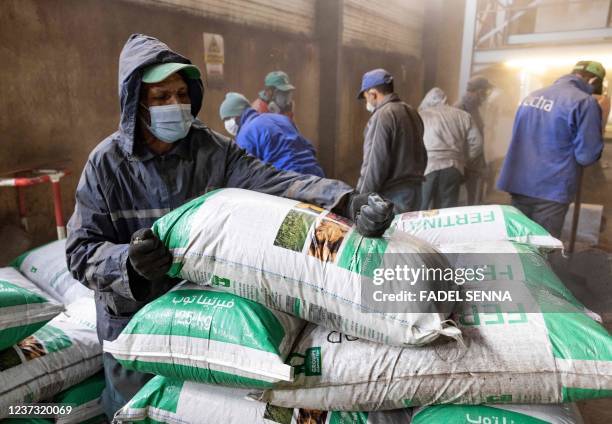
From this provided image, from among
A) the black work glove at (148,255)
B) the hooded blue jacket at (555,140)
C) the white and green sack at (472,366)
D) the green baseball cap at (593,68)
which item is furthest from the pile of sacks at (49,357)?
A: the green baseball cap at (593,68)

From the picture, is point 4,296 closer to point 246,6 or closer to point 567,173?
point 567,173

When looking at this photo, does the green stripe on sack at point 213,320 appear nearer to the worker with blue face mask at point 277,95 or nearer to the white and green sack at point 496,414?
the white and green sack at point 496,414

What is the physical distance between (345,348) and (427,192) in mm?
3500

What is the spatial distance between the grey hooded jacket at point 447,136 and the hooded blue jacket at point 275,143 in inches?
69.9

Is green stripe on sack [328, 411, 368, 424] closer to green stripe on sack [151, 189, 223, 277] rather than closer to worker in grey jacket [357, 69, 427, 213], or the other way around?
green stripe on sack [151, 189, 223, 277]

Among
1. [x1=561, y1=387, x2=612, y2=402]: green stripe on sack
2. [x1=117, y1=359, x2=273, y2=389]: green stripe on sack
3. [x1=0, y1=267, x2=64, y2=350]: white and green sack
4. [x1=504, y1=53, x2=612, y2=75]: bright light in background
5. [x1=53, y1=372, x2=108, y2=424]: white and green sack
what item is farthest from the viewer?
[x1=504, y1=53, x2=612, y2=75]: bright light in background

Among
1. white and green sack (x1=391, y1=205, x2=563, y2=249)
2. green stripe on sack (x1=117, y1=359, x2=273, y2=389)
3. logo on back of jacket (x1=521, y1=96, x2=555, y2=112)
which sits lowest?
green stripe on sack (x1=117, y1=359, x2=273, y2=389)

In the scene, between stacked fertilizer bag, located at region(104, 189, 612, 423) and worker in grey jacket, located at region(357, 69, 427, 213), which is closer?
stacked fertilizer bag, located at region(104, 189, 612, 423)

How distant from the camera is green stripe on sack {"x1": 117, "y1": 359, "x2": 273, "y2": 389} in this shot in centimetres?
125

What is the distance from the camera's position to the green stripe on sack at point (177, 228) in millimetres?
1336

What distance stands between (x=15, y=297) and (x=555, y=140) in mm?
3492

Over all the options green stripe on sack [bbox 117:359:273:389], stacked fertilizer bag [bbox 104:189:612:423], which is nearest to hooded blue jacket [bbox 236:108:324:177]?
stacked fertilizer bag [bbox 104:189:612:423]

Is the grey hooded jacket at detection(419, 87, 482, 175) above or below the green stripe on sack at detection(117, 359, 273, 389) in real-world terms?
above

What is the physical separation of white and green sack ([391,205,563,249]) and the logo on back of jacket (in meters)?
1.79
